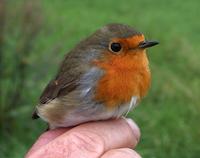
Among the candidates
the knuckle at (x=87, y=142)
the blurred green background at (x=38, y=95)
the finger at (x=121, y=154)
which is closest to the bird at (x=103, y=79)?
the knuckle at (x=87, y=142)

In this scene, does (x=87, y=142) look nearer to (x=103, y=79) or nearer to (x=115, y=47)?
(x=103, y=79)

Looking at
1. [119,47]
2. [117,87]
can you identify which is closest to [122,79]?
[117,87]

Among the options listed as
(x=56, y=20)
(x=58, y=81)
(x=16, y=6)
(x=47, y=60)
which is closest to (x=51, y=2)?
(x=56, y=20)

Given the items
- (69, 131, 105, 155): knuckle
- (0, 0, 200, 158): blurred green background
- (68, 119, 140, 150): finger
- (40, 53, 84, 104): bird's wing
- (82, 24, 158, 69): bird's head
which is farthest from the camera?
(0, 0, 200, 158): blurred green background

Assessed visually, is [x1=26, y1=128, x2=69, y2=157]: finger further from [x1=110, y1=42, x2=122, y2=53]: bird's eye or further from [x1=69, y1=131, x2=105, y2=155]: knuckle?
[x1=110, y1=42, x2=122, y2=53]: bird's eye

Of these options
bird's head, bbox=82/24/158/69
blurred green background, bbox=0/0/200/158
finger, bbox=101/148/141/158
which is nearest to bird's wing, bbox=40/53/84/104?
bird's head, bbox=82/24/158/69

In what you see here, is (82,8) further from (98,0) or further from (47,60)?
(47,60)

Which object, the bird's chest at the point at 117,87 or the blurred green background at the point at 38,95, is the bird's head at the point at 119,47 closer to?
the bird's chest at the point at 117,87

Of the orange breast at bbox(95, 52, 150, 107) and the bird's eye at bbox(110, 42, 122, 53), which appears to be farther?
the bird's eye at bbox(110, 42, 122, 53)
